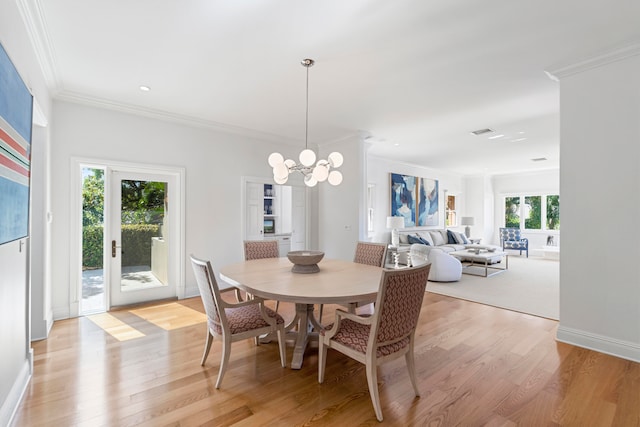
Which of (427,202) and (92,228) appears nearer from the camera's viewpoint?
(92,228)

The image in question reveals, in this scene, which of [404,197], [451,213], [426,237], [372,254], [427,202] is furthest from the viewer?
[451,213]

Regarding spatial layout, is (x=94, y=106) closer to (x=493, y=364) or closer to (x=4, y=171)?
(x=4, y=171)

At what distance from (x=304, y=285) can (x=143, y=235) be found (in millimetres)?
3135

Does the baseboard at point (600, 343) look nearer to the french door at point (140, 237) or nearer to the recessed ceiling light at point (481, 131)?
the recessed ceiling light at point (481, 131)

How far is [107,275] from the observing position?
13.1 feet

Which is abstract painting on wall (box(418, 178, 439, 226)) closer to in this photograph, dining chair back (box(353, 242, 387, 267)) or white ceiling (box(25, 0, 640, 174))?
white ceiling (box(25, 0, 640, 174))

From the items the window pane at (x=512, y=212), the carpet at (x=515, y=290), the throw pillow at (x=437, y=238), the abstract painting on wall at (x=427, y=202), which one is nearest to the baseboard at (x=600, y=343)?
the carpet at (x=515, y=290)

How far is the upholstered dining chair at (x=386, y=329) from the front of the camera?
1.83m

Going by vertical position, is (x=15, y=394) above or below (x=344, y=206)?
below

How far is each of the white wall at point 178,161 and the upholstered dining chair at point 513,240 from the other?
7.93 metres

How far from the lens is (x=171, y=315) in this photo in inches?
148

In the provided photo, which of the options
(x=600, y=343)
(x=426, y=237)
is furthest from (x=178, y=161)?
(x=426, y=237)

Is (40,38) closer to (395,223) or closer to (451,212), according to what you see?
(395,223)

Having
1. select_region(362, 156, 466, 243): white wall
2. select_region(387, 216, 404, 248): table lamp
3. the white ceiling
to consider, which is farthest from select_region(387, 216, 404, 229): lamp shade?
the white ceiling
